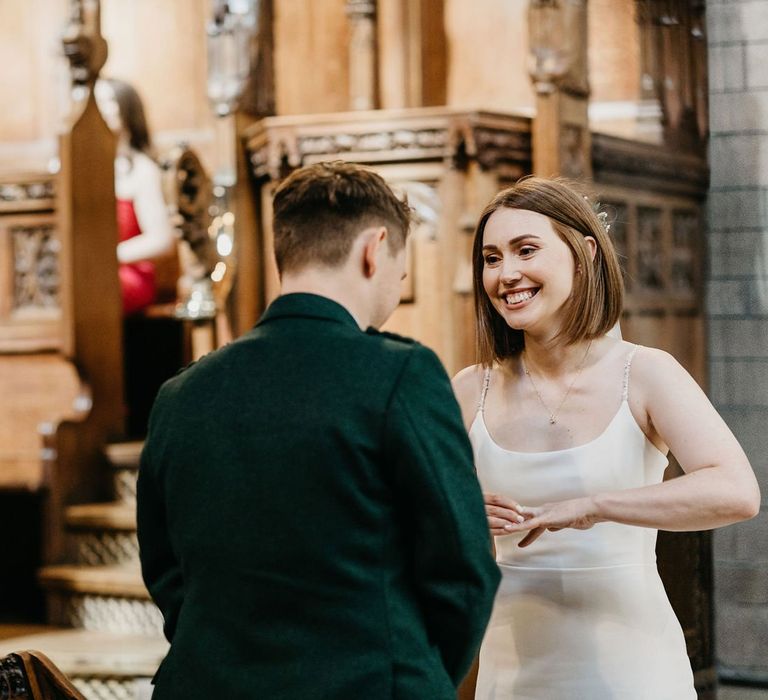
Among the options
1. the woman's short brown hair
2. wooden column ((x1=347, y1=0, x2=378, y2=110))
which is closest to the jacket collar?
the woman's short brown hair

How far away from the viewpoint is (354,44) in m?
6.26

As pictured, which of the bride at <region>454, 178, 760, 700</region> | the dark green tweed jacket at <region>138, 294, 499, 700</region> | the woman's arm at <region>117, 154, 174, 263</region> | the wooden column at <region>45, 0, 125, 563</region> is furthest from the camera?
the woman's arm at <region>117, 154, 174, 263</region>

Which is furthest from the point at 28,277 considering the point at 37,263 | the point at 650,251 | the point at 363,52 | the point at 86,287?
the point at 650,251

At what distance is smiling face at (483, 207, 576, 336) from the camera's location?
2.12 m

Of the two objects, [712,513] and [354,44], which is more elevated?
[354,44]

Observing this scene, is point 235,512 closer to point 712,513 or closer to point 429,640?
point 429,640

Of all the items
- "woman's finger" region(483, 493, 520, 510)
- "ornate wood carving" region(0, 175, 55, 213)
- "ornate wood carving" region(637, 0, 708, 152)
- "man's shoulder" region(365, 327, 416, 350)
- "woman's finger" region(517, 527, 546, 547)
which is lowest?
"woman's finger" region(517, 527, 546, 547)

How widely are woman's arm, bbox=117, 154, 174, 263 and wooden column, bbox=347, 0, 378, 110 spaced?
1.15 m

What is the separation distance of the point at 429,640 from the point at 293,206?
57cm

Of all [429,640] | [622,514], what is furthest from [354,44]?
[429,640]

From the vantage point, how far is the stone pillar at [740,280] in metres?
3.93

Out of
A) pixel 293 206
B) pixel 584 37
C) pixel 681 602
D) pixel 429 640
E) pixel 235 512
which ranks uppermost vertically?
pixel 584 37

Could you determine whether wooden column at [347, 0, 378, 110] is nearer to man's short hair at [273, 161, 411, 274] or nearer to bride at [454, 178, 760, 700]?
bride at [454, 178, 760, 700]

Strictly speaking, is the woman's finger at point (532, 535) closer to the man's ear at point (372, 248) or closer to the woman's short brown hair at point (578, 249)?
the woman's short brown hair at point (578, 249)
